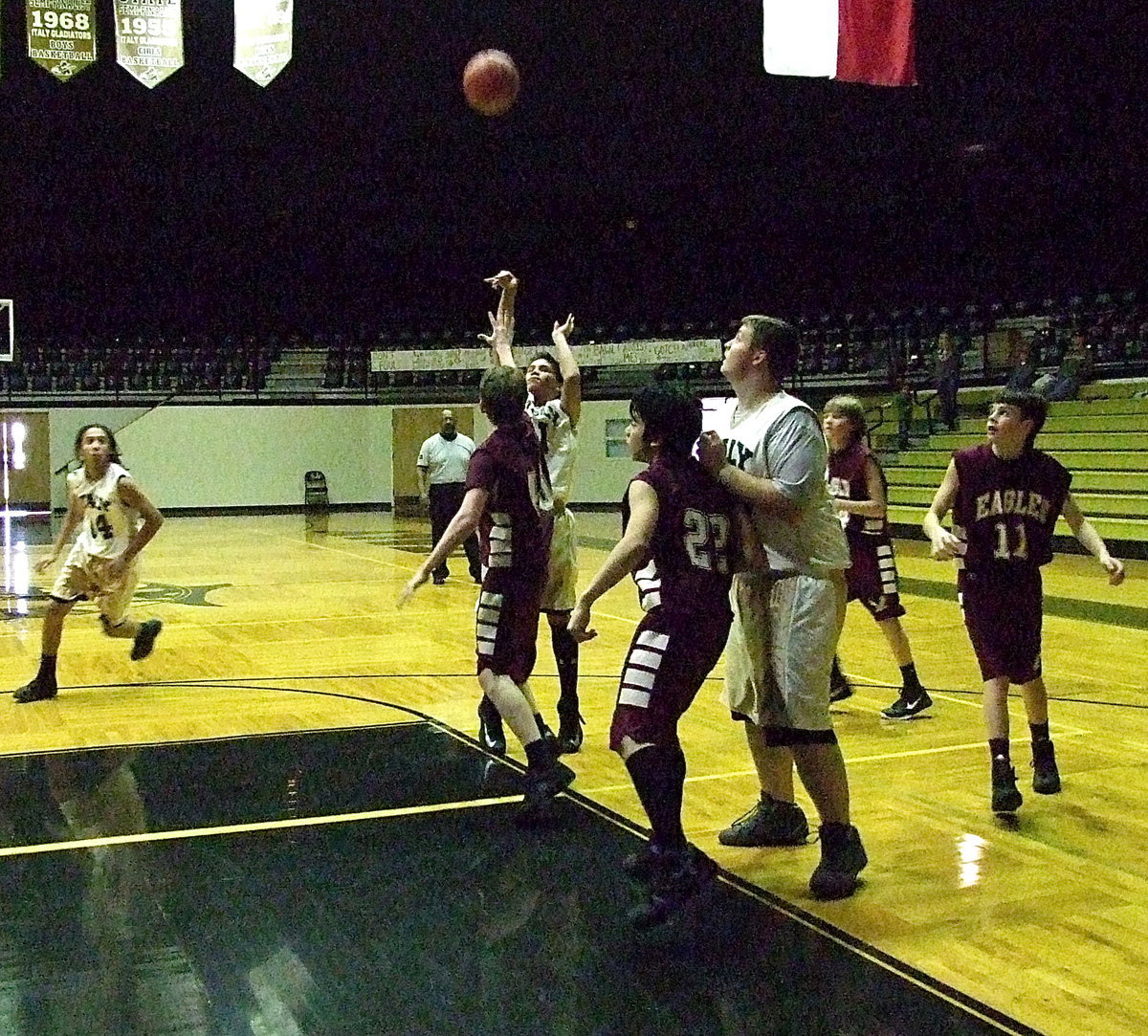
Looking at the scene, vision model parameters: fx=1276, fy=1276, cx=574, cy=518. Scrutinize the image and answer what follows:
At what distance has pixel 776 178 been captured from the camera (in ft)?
79.4

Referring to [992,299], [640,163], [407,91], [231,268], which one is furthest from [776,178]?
[231,268]

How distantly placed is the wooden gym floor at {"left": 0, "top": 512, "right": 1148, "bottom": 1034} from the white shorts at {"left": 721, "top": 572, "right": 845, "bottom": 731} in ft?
1.77

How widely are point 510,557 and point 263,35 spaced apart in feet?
23.8

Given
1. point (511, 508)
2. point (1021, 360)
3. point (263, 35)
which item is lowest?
point (511, 508)

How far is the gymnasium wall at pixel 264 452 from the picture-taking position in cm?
2475

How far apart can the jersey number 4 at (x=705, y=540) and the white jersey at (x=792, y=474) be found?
16 cm

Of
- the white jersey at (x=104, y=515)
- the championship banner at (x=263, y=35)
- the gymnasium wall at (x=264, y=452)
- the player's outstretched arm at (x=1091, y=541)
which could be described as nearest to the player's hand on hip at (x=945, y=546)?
the player's outstretched arm at (x=1091, y=541)

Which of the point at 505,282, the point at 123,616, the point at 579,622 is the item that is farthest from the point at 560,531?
the point at 123,616

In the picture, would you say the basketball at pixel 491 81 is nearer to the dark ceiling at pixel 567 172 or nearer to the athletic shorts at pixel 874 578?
the athletic shorts at pixel 874 578

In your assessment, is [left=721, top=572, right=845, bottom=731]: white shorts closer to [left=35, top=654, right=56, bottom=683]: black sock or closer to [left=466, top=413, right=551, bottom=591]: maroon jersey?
[left=466, top=413, right=551, bottom=591]: maroon jersey

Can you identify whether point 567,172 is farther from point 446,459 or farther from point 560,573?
point 560,573

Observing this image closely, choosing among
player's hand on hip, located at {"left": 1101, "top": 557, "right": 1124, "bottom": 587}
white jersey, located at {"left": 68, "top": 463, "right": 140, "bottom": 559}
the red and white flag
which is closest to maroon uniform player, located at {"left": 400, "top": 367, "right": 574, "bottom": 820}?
player's hand on hip, located at {"left": 1101, "top": 557, "right": 1124, "bottom": 587}

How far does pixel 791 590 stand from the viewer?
11.7ft

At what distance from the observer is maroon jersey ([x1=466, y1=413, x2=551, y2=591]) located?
14.7ft
